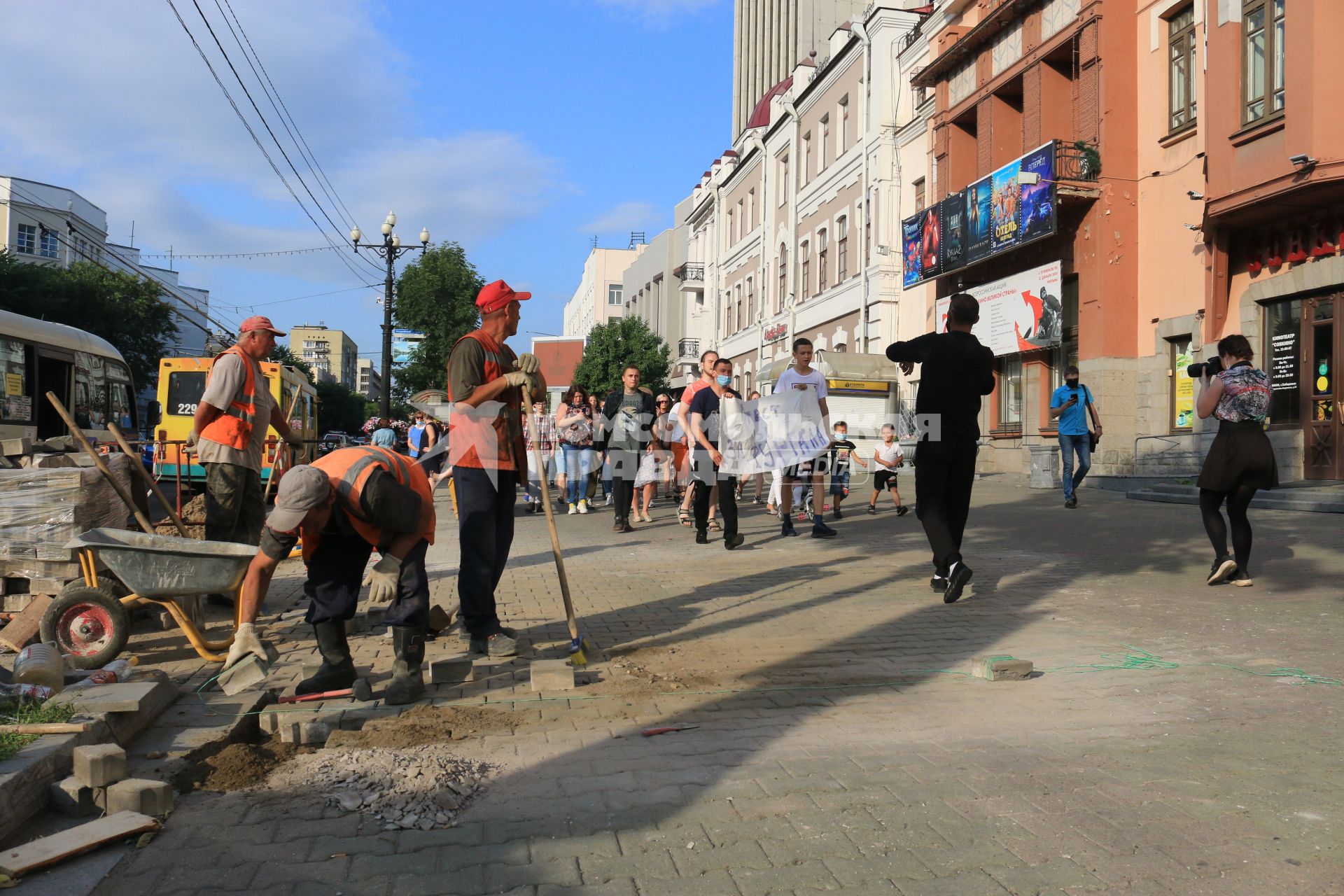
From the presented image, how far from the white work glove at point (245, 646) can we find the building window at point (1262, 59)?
52.8ft

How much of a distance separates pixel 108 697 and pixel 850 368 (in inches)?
918

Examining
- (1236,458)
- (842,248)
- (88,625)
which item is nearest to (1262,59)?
(1236,458)

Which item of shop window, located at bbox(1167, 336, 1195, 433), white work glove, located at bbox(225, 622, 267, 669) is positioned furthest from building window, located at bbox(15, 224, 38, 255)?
white work glove, located at bbox(225, 622, 267, 669)

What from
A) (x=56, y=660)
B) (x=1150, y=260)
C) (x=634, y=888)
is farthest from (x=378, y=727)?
(x=1150, y=260)

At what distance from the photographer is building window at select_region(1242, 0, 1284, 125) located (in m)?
15.3

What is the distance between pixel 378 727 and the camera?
3.94 m

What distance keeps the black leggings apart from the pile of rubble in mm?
6014

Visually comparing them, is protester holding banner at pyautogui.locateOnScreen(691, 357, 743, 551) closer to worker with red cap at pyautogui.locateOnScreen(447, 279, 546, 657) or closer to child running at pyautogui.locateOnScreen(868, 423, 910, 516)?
child running at pyautogui.locateOnScreen(868, 423, 910, 516)

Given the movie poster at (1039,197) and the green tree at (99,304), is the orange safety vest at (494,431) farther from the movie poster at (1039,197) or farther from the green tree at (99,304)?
the green tree at (99,304)

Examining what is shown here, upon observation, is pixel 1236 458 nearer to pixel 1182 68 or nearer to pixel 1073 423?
pixel 1073 423

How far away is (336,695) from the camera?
445 centimetres

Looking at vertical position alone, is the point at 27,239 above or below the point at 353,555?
above

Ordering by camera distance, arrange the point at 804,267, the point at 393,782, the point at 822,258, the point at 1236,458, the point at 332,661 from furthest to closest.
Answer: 1. the point at 804,267
2. the point at 822,258
3. the point at 1236,458
4. the point at 332,661
5. the point at 393,782

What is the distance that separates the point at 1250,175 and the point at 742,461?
35.0 feet
